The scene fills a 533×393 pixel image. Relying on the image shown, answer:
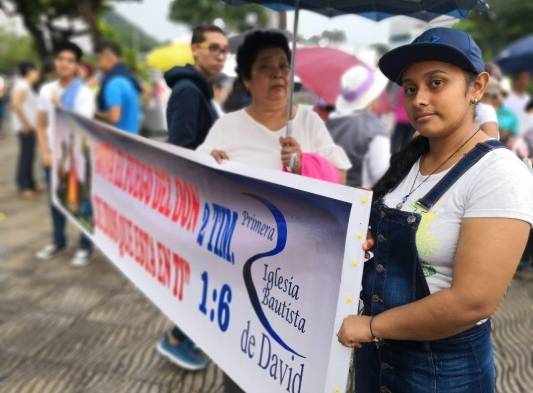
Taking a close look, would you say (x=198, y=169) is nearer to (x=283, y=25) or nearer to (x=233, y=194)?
(x=233, y=194)

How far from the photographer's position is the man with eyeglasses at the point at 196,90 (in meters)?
2.68

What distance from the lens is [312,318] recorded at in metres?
1.66

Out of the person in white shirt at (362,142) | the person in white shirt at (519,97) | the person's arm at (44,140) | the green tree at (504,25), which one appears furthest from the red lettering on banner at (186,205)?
the green tree at (504,25)

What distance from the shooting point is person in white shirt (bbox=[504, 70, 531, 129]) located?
581 centimetres

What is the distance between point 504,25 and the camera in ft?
123

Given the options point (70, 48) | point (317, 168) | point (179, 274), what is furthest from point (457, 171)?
point (70, 48)

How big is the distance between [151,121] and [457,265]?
1514cm

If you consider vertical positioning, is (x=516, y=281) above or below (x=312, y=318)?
below

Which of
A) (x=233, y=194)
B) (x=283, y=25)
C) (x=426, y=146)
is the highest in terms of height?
(x=283, y=25)

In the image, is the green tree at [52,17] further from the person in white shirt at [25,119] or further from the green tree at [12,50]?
the green tree at [12,50]

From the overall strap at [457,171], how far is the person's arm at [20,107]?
7396mm

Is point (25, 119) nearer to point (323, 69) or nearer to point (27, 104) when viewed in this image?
point (27, 104)

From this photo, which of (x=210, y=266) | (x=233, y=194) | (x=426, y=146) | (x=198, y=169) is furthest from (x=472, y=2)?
(x=210, y=266)

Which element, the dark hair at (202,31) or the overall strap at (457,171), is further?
the dark hair at (202,31)
